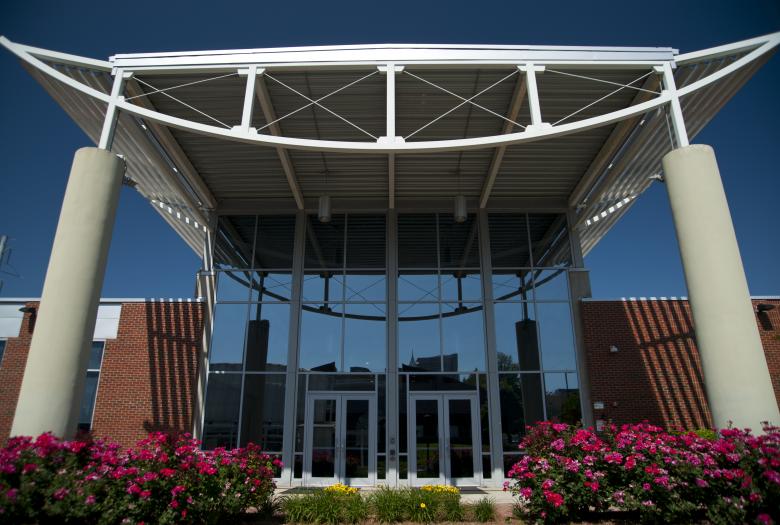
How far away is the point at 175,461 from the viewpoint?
7.74 meters

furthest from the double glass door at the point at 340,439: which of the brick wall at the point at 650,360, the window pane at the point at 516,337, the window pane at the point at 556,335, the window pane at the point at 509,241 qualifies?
the brick wall at the point at 650,360

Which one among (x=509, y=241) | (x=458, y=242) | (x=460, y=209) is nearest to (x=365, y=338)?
(x=458, y=242)

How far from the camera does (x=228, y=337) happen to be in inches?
616

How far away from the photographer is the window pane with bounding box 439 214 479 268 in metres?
16.5

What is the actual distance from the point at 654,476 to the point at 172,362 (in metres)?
12.6

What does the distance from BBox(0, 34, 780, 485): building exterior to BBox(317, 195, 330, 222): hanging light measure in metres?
0.07

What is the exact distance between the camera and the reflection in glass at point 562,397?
48.0ft

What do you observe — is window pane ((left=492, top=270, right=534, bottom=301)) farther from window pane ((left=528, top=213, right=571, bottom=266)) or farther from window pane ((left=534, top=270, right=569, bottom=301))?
window pane ((left=528, top=213, right=571, bottom=266))

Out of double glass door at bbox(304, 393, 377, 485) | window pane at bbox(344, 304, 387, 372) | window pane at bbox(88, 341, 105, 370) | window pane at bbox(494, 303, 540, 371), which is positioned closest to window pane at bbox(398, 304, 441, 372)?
window pane at bbox(344, 304, 387, 372)

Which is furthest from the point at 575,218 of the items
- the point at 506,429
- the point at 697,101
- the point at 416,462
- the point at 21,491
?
the point at 21,491

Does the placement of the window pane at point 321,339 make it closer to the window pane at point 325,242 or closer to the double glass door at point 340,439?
the double glass door at point 340,439

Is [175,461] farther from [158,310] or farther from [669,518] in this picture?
[158,310]

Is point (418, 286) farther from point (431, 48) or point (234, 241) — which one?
point (431, 48)

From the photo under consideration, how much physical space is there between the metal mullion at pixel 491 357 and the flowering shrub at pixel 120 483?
25.8ft
